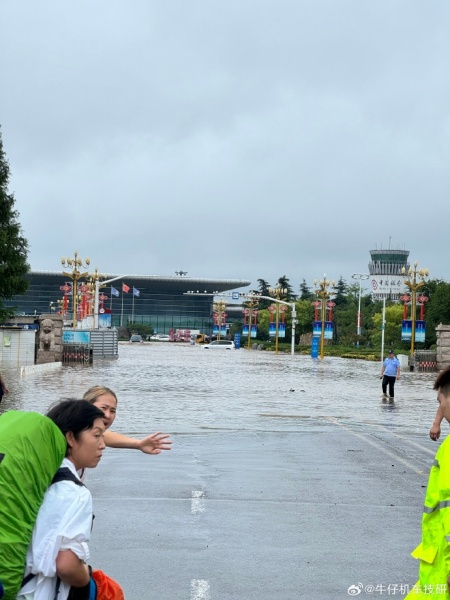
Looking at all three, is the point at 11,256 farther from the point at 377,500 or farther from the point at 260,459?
the point at 377,500

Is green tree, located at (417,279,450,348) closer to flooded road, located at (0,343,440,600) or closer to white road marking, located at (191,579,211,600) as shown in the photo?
flooded road, located at (0,343,440,600)

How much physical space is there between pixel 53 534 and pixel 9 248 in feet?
131

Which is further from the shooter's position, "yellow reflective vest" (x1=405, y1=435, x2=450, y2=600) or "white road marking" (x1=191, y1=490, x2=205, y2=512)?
"white road marking" (x1=191, y1=490, x2=205, y2=512)

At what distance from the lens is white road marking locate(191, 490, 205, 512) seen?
9.99 meters

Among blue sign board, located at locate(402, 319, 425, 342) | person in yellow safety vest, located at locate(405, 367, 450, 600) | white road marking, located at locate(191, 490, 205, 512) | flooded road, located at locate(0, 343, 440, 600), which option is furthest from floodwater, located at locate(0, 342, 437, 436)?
blue sign board, located at locate(402, 319, 425, 342)

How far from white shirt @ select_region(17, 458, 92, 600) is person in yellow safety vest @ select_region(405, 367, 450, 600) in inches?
55.1

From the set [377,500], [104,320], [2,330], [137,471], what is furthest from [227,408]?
[104,320]

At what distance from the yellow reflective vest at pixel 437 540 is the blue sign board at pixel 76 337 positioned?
173 ft

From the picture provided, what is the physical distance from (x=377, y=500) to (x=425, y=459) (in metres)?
4.13

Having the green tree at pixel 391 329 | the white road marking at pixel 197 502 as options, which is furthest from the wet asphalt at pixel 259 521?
the green tree at pixel 391 329

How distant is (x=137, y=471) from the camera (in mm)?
12875

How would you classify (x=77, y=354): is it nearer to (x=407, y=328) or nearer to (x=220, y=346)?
(x=407, y=328)

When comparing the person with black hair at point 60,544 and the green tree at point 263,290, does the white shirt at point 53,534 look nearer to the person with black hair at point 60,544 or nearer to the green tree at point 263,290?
the person with black hair at point 60,544

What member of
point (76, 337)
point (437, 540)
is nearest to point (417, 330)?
point (76, 337)
